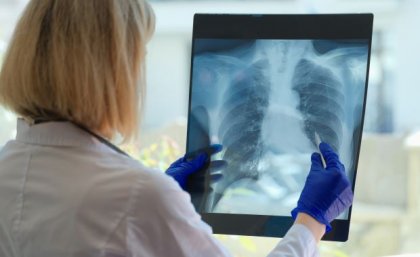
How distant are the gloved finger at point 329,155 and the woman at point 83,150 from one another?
1.04 feet

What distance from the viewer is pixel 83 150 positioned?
96cm

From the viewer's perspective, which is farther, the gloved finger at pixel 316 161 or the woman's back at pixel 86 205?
the gloved finger at pixel 316 161

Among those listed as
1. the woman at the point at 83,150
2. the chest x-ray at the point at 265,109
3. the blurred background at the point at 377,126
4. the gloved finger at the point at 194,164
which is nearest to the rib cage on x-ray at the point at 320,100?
the chest x-ray at the point at 265,109

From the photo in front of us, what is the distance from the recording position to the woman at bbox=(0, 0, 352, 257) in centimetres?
91

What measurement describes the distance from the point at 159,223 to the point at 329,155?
432mm

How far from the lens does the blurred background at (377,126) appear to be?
6.57 ft

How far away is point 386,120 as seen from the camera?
2.08 meters

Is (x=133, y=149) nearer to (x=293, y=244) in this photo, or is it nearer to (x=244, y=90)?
(x=244, y=90)

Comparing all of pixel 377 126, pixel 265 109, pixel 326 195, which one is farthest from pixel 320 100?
pixel 377 126

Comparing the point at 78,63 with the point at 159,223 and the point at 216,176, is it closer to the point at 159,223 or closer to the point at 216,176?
the point at 159,223

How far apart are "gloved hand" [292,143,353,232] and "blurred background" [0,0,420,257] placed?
0.81 metres

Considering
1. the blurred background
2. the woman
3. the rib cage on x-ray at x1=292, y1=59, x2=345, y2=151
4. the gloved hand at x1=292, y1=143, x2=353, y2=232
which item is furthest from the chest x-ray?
the blurred background

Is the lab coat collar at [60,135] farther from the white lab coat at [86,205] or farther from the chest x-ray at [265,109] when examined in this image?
the chest x-ray at [265,109]

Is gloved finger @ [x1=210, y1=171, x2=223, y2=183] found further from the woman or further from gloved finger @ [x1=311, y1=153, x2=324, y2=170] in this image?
the woman
